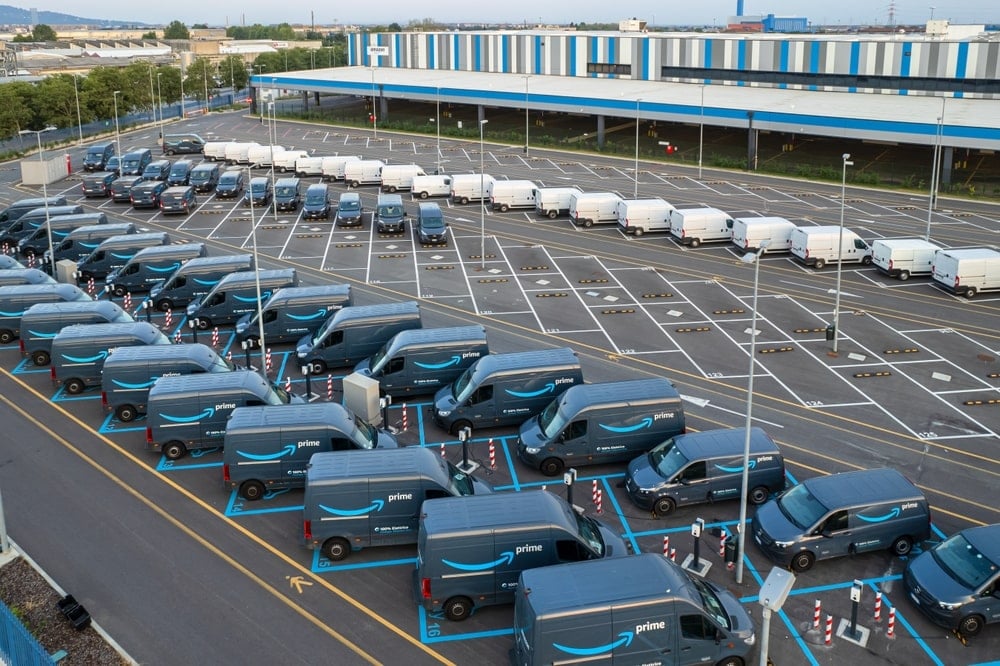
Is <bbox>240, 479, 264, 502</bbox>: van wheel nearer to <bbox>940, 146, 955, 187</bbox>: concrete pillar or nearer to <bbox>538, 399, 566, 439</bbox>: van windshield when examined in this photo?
<bbox>538, 399, 566, 439</bbox>: van windshield

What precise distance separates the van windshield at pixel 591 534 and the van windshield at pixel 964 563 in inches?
Answer: 262

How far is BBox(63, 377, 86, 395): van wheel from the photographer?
27609mm

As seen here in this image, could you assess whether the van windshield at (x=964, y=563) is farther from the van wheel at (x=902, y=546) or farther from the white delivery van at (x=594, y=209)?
the white delivery van at (x=594, y=209)

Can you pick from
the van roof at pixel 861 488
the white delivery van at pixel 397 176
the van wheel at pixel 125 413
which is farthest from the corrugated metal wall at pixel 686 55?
the van wheel at pixel 125 413

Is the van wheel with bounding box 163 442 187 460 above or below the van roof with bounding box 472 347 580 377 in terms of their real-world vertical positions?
below

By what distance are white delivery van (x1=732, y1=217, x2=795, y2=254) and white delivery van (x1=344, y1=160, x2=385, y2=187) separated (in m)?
25.9

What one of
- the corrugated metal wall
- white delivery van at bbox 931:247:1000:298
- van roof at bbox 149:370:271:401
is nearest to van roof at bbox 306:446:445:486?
van roof at bbox 149:370:271:401

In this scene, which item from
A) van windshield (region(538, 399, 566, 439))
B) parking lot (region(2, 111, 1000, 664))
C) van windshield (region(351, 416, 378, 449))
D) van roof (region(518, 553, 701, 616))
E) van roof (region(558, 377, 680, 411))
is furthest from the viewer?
van roof (region(558, 377, 680, 411))

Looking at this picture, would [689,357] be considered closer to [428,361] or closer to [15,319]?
[428,361]

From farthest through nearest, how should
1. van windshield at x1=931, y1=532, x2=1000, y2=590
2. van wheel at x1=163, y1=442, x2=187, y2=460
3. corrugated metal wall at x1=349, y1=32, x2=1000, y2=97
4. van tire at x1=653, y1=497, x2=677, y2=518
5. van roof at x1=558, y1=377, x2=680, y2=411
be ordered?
corrugated metal wall at x1=349, y1=32, x2=1000, y2=97 < van wheel at x1=163, y1=442, x2=187, y2=460 < van roof at x1=558, y1=377, x2=680, y2=411 < van tire at x1=653, y1=497, x2=677, y2=518 < van windshield at x1=931, y1=532, x2=1000, y2=590

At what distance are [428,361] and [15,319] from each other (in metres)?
16.4

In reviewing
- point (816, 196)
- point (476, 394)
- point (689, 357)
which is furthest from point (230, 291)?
point (816, 196)

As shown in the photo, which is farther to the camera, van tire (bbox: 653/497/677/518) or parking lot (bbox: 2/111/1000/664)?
van tire (bbox: 653/497/677/518)

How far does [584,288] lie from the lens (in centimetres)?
3791
